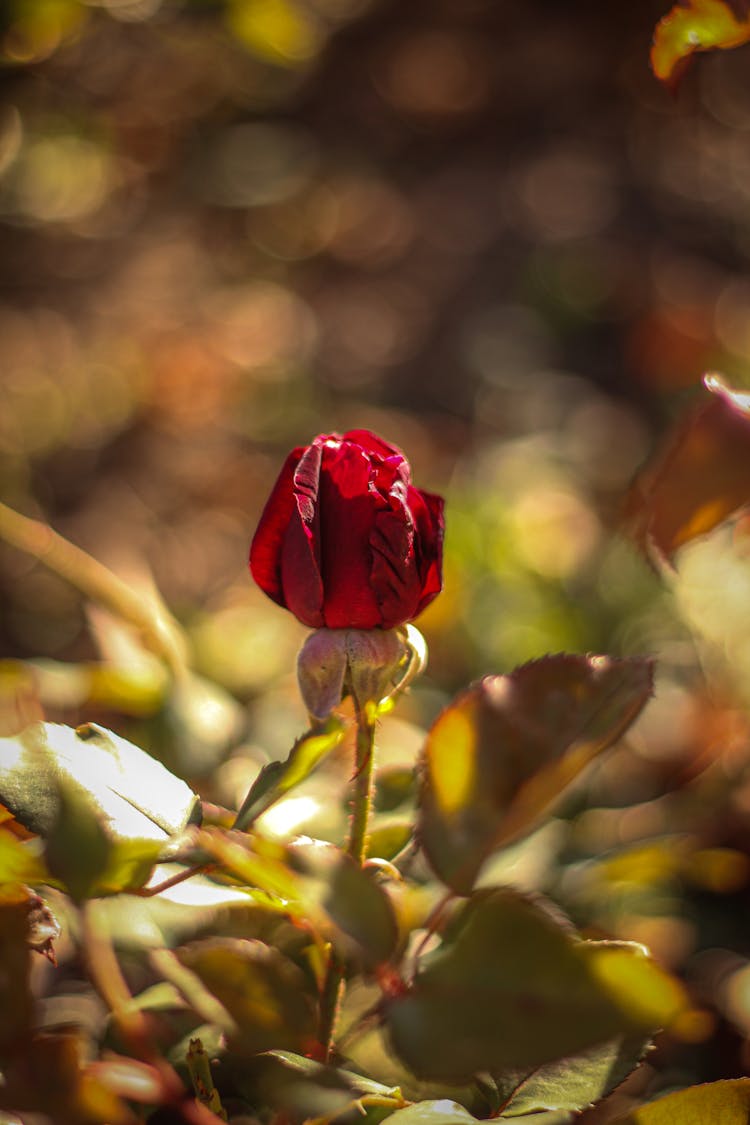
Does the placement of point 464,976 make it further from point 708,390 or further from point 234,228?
point 234,228

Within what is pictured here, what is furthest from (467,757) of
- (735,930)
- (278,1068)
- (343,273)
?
(343,273)

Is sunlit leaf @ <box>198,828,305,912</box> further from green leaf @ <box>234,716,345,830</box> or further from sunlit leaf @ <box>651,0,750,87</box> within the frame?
sunlit leaf @ <box>651,0,750,87</box>

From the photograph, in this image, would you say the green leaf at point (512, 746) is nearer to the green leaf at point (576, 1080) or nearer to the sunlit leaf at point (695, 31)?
the green leaf at point (576, 1080)

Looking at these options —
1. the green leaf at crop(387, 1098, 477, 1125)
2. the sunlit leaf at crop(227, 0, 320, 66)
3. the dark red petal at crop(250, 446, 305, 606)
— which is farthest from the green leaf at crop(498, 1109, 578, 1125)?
the sunlit leaf at crop(227, 0, 320, 66)

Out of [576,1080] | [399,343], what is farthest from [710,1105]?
[399,343]

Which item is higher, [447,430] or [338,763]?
[338,763]
